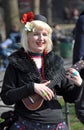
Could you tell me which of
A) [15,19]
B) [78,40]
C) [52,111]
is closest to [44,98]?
[52,111]

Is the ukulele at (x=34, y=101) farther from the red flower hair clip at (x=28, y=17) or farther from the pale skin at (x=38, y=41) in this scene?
the red flower hair clip at (x=28, y=17)

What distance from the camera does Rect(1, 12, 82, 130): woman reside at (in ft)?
10.4

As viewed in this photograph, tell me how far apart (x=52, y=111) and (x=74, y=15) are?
30.8 metres

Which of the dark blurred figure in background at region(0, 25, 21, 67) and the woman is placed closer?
the woman

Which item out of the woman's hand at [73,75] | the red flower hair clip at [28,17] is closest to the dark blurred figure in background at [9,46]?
the red flower hair clip at [28,17]

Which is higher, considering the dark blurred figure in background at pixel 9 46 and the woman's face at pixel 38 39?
the woman's face at pixel 38 39

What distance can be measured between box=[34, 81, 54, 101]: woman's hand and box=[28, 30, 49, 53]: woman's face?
0.94 ft

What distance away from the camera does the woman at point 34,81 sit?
318 centimetres

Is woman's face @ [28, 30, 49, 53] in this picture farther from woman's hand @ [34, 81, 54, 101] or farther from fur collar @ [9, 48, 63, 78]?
woman's hand @ [34, 81, 54, 101]

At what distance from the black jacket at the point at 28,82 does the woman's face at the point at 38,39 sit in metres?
0.09

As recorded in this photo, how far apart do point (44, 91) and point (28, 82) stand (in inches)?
6.6

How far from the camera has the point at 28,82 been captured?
126 inches

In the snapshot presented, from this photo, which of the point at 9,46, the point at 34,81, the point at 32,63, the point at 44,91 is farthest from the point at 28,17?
the point at 9,46

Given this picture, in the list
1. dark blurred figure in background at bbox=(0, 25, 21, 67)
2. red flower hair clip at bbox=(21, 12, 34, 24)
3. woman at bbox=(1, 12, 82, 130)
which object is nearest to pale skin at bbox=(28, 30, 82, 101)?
woman at bbox=(1, 12, 82, 130)
